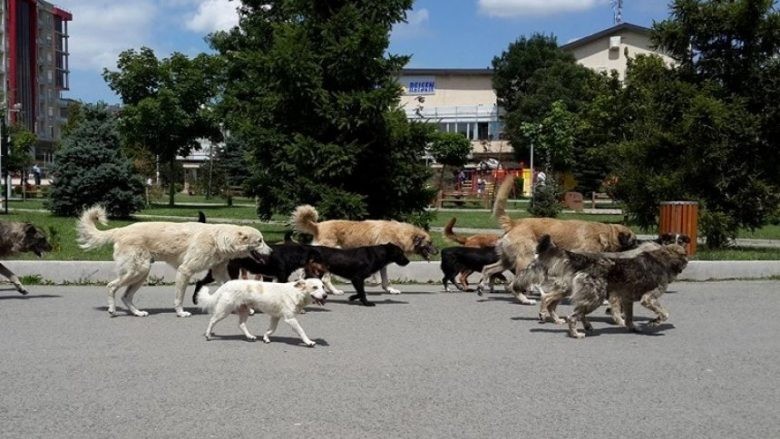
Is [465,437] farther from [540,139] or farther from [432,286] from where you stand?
[540,139]

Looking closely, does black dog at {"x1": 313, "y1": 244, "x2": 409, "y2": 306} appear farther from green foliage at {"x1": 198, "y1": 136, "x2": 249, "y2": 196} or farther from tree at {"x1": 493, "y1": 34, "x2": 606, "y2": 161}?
tree at {"x1": 493, "y1": 34, "x2": 606, "y2": 161}

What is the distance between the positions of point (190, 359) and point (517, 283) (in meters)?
5.54

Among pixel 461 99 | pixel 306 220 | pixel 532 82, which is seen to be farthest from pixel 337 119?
pixel 461 99

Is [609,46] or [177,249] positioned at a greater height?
[609,46]

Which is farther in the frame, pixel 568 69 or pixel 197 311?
pixel 568 69

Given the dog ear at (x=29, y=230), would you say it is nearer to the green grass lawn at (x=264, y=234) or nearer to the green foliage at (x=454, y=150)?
the green grass lawn at (x=264, y=234)

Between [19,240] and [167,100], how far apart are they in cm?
2838

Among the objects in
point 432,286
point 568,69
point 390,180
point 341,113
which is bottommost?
point 432,286

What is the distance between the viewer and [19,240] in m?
14.1

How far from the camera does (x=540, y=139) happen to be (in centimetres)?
6278

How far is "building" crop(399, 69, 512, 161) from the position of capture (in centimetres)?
9175

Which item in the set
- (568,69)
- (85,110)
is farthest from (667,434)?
(568,69)

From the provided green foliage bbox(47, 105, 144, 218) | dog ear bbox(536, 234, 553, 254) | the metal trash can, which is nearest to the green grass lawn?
the metal trash can

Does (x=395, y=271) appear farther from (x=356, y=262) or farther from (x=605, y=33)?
(x=605, y=33)
